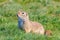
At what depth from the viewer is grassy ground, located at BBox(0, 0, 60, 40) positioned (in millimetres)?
6693

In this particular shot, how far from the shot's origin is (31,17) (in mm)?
9297

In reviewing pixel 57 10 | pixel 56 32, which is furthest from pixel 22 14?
pixel 57 10

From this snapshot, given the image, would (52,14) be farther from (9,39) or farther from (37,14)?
(9,39)

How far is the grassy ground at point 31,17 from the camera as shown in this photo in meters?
6.69

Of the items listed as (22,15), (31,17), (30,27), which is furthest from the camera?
(31,17)

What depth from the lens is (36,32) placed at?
290 inches

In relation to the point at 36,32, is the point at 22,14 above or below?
above

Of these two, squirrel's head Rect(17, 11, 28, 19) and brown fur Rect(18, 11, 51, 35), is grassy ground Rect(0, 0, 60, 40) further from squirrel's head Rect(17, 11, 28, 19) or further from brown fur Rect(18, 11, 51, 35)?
squirrel's head Rect(17, 11, 28, 19)

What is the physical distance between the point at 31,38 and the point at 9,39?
0.52 meters

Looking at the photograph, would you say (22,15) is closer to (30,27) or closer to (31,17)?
(30,27)

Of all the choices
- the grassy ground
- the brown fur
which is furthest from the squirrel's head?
the grassy ground

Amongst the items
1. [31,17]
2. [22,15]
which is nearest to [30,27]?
[22,15]

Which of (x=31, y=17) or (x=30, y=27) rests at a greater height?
(x=30, y=27)

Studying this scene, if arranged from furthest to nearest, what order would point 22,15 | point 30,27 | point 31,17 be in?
point 31,17, point 30,27, point 22,15
